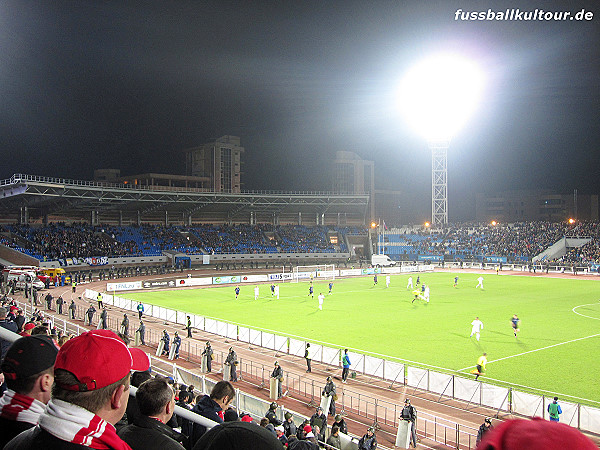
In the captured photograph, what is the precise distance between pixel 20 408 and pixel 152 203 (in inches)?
3018

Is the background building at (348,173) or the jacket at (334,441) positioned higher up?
the background building at (348,173)

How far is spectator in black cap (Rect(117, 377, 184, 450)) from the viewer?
2.72 meters

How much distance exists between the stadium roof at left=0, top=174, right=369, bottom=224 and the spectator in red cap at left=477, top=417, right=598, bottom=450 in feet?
206

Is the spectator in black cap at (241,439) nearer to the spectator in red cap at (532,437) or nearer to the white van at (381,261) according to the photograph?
the spectator in red cap at (532,437)

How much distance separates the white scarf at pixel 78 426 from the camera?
2186mm

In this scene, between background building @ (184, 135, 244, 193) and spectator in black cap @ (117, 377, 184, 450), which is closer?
spectator in black cap @ (117, 377, 184, 450)

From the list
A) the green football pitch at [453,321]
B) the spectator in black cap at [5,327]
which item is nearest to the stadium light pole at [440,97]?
the green football pitch at [453,321]

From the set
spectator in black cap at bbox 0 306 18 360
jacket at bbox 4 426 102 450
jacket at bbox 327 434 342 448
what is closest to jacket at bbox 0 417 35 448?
jacket at bbox 4 426 102 450

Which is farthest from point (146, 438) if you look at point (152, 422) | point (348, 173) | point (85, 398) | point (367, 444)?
point (348, 173)

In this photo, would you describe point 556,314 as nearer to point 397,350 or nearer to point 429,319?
point 429,319

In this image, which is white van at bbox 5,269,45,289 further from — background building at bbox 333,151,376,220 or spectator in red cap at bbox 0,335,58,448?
background building at bbox 333,151,376,220

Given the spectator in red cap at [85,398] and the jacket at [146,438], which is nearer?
the spectator in red cap at [85,398]

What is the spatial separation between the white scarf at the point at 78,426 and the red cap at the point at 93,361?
4.0 inches

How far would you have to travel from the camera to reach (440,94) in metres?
83.5
